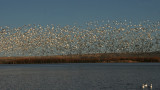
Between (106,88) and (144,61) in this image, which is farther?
(144,61)

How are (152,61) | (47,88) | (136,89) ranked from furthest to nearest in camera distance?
(152,61)
(47,88)
(136,89)

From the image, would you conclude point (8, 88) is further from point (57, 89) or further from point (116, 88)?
point (116, 88)

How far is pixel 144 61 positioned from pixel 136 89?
5408cm

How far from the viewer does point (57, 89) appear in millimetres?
20859

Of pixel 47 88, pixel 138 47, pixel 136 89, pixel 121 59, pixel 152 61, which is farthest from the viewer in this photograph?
pixel 138 47

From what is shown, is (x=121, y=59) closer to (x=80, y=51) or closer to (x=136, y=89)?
(x=80, y=51)

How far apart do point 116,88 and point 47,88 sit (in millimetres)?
5168

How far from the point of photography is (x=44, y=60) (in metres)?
74.1

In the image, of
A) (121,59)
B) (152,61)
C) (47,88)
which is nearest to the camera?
(47,88)

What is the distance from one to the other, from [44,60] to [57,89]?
53.7 m

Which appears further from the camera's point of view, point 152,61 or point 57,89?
point 152,61

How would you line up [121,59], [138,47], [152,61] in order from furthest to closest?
[138,47] → [121,59] → [152,61]

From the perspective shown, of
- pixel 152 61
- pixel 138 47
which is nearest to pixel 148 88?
pixel 152 61

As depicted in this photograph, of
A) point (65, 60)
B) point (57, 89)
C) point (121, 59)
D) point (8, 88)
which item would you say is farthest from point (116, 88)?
point (121, 59)
